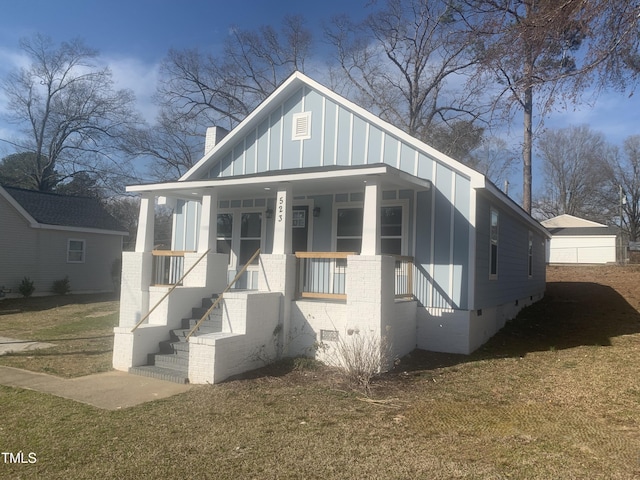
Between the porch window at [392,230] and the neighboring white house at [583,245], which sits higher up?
the neighboring white house at [583,245]

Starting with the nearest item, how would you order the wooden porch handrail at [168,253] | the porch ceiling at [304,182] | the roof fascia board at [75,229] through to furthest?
1. the porch ceiling at [304,182]
2. the wooden porch handrail at [168,253]
3. the roof fascia board at [75,229]

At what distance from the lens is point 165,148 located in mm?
31719

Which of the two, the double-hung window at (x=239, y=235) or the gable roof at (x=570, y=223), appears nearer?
the double-hung window at (x=239, y=235)

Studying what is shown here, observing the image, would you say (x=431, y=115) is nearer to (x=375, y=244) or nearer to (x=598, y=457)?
(x=375, y=244)

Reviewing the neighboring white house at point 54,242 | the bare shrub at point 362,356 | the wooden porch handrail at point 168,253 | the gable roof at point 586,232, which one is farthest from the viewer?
the gable roof at point 586,232

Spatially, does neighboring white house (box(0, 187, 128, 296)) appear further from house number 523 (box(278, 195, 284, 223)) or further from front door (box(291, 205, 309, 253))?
house number 523 (box(278, 195, 284, 223))

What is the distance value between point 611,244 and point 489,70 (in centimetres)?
3059

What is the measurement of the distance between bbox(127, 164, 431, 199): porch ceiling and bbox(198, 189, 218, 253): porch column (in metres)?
0.17

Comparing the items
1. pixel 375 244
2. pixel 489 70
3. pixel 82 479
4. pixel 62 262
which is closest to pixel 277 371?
pixel 375 244

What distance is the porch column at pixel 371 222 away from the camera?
26.3 feet

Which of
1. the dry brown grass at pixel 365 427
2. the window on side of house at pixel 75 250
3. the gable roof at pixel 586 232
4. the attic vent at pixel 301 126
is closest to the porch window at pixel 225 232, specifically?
the attic vent at pixel 301 126

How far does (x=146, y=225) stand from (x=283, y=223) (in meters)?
3.25

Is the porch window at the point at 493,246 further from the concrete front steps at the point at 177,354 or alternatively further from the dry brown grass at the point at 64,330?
the dry brown grass at the point at 64,330

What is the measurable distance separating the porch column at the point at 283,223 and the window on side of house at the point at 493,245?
4.71m
